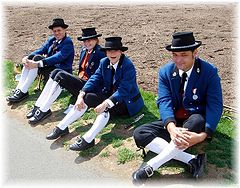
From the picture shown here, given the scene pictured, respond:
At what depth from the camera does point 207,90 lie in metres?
5.00

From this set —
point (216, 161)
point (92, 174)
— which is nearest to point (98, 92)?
point (92, 174)

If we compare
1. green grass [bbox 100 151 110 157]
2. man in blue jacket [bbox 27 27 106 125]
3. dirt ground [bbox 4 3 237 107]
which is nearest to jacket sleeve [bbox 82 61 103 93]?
man in blue jacket [bbox 27 27 106 125]

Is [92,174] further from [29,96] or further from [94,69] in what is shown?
Result: [29,96]

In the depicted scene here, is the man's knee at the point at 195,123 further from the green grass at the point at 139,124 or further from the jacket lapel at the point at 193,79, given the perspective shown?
the green grass at the point at 139,124

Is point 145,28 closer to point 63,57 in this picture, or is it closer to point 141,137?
point 63,57

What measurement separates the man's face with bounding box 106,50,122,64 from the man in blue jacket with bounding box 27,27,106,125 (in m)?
0.72

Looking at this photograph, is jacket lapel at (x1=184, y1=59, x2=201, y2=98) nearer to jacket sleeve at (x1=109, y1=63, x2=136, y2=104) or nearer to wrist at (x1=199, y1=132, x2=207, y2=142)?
wrist at (x1=199, y1=132, x2=207, y2=142)

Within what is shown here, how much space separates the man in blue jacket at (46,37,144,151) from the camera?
19.1 ft

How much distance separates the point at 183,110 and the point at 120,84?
3.82ft

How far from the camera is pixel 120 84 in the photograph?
5.96 metres

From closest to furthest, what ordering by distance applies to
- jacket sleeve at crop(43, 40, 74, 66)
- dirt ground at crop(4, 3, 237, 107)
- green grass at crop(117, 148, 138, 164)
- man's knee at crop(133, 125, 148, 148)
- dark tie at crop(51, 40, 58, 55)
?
man's knee at crop(133, 125, 148, 148) → green grass at crop(117, 148, 138, 164) → jacket sleeve at crop(43, 40, 74, 66) → dark tie at crop(51, 40, 58, 55) → dirt ground at crop(4, 3, 237, 107)

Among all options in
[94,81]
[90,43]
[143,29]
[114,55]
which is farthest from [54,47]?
[143,29]

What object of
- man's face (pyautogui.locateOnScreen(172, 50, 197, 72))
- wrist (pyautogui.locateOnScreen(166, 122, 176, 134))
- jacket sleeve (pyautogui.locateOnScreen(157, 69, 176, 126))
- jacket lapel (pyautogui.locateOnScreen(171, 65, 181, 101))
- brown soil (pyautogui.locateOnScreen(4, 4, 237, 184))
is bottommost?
brown soil (pyautogui.locateOnScreen(4, 4, 237, 184))

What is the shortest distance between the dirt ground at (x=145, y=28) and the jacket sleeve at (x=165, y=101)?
1.82 meters
